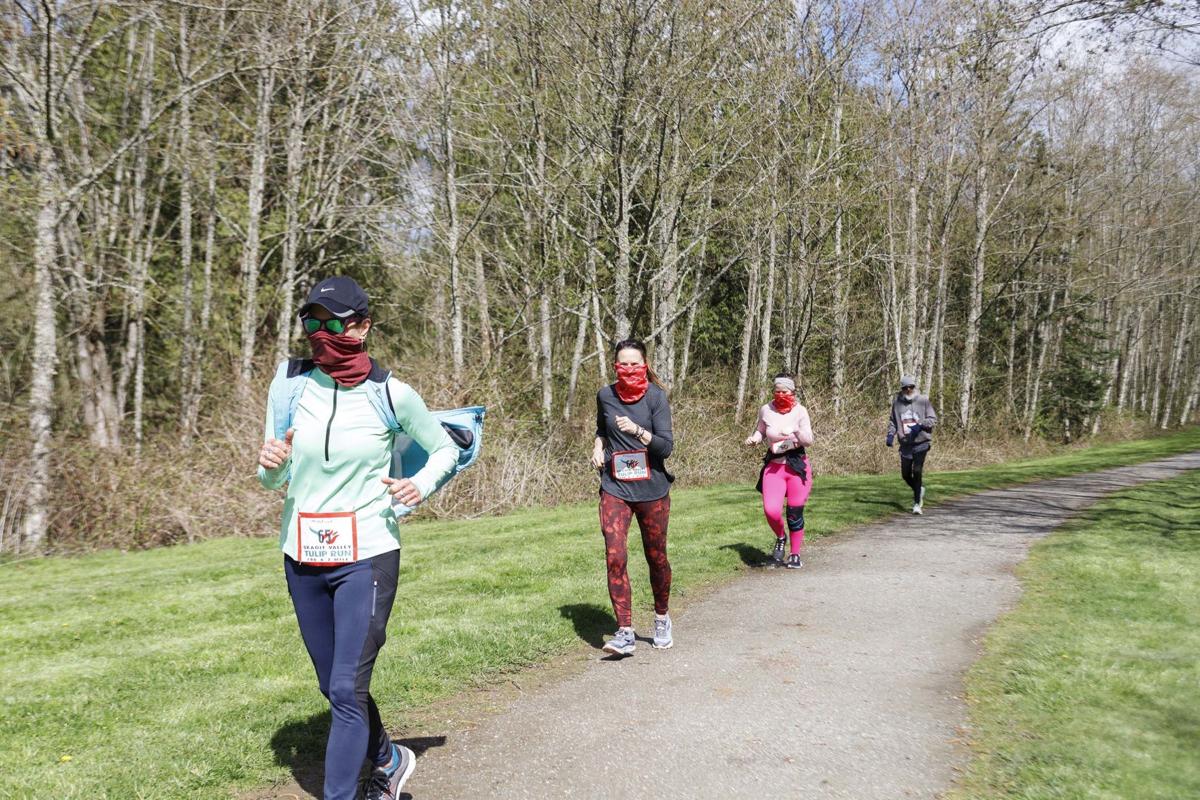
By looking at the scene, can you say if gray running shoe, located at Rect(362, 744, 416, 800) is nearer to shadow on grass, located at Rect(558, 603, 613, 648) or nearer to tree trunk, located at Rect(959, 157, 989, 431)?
shadow on grass, located at Rect(558, 603, 613, 648)

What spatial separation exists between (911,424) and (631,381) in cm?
806

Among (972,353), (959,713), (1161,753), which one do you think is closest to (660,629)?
(959,713)

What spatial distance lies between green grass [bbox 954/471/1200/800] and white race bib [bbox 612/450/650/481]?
2510 mm

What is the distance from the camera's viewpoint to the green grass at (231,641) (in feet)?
14.9

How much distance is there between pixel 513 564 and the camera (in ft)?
31.8

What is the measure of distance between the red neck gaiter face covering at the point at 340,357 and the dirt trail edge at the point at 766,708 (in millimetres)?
2047

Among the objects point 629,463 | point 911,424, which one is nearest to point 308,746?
point 629,463

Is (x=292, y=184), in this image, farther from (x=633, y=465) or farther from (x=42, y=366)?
(x=633, y=465)

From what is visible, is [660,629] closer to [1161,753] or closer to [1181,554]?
[1161,753]

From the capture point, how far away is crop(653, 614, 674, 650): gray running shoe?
259 inches

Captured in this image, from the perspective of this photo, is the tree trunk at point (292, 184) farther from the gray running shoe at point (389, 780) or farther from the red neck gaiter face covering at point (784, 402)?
the gray running shoe at point (389, 780)

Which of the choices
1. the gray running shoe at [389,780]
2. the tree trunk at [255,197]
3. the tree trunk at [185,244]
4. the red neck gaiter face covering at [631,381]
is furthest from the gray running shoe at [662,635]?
the tree trunk at [185,244]

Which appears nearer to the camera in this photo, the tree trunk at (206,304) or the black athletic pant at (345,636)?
the black athletic pant at (345,636)

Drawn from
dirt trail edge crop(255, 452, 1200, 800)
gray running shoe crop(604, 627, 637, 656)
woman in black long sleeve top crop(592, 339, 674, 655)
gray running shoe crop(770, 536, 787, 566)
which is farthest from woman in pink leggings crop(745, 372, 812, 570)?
gray running shoe crop(604, 627, 637, 656)
